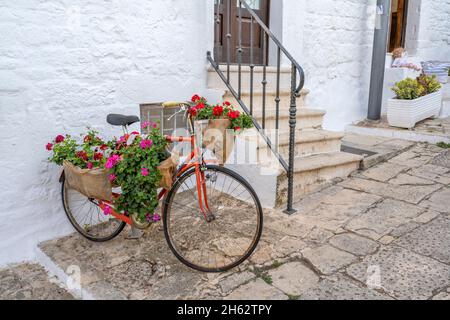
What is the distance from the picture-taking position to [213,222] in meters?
2.98

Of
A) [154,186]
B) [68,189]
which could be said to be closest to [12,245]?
[68,189]

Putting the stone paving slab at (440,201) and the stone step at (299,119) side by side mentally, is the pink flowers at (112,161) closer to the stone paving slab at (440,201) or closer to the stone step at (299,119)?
the stone step at (299,119)

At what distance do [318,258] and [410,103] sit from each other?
3432mm

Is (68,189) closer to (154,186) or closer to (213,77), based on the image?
(154,186)

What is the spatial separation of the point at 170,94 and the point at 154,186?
4.34ft

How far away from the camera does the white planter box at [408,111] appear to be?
518cm

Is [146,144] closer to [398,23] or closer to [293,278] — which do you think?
[293,278]

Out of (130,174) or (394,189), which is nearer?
(130,174)

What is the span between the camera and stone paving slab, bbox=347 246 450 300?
2.23m

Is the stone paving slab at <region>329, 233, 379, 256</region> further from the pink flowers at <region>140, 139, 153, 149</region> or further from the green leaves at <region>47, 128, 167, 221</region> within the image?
the pink flowers at <region>140, 139, 153, 149</region>

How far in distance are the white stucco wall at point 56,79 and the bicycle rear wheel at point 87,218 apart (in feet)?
0.31

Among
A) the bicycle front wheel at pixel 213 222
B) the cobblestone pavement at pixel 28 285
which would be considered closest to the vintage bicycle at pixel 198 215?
the bicycle front wheel at pixel 213 222

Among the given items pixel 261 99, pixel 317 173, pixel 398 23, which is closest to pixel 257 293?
pixel 317 173
